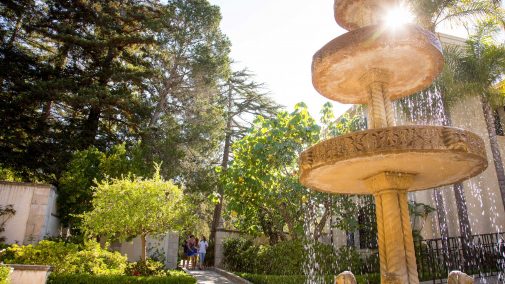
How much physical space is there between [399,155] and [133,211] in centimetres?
928

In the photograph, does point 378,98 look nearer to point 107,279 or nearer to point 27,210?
point 107,279

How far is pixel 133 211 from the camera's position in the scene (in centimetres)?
1161

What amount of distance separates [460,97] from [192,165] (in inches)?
541

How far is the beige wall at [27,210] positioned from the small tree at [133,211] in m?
3.61

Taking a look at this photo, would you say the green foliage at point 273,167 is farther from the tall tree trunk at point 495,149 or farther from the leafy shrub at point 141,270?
the tall tree trunk at point 495,149

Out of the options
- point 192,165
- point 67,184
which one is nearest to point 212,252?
point 192,165

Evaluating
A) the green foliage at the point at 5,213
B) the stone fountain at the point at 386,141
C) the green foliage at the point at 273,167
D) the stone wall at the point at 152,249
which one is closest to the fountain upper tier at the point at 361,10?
the stone fountain at the point at 386,141

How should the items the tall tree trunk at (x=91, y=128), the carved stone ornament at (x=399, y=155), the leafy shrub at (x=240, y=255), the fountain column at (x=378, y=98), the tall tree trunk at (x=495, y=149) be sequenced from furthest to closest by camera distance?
the tall tree trunk at (x=91, y=128) → the leafy shrub at (x=240, y=255) → the tall tree trunk at (x=495, y=149) → the fountain column at (x=378, y=98) → the carved stone ornament at (x=399, y=155)

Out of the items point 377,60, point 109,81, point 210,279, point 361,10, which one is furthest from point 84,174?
point 377,60

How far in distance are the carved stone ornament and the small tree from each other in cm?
773

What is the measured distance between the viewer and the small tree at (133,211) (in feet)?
38.1

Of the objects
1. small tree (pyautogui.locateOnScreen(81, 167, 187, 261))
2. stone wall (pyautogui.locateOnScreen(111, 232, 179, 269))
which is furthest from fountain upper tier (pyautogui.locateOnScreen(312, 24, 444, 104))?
stone wall (pyautogui.locateOnScreen(111, 232, 179, 269))

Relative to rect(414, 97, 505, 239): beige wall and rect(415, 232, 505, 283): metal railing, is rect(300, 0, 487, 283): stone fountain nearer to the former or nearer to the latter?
rect(415, 232, 505, 283): metal railing

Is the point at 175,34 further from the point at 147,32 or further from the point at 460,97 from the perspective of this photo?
the point at 460,97
